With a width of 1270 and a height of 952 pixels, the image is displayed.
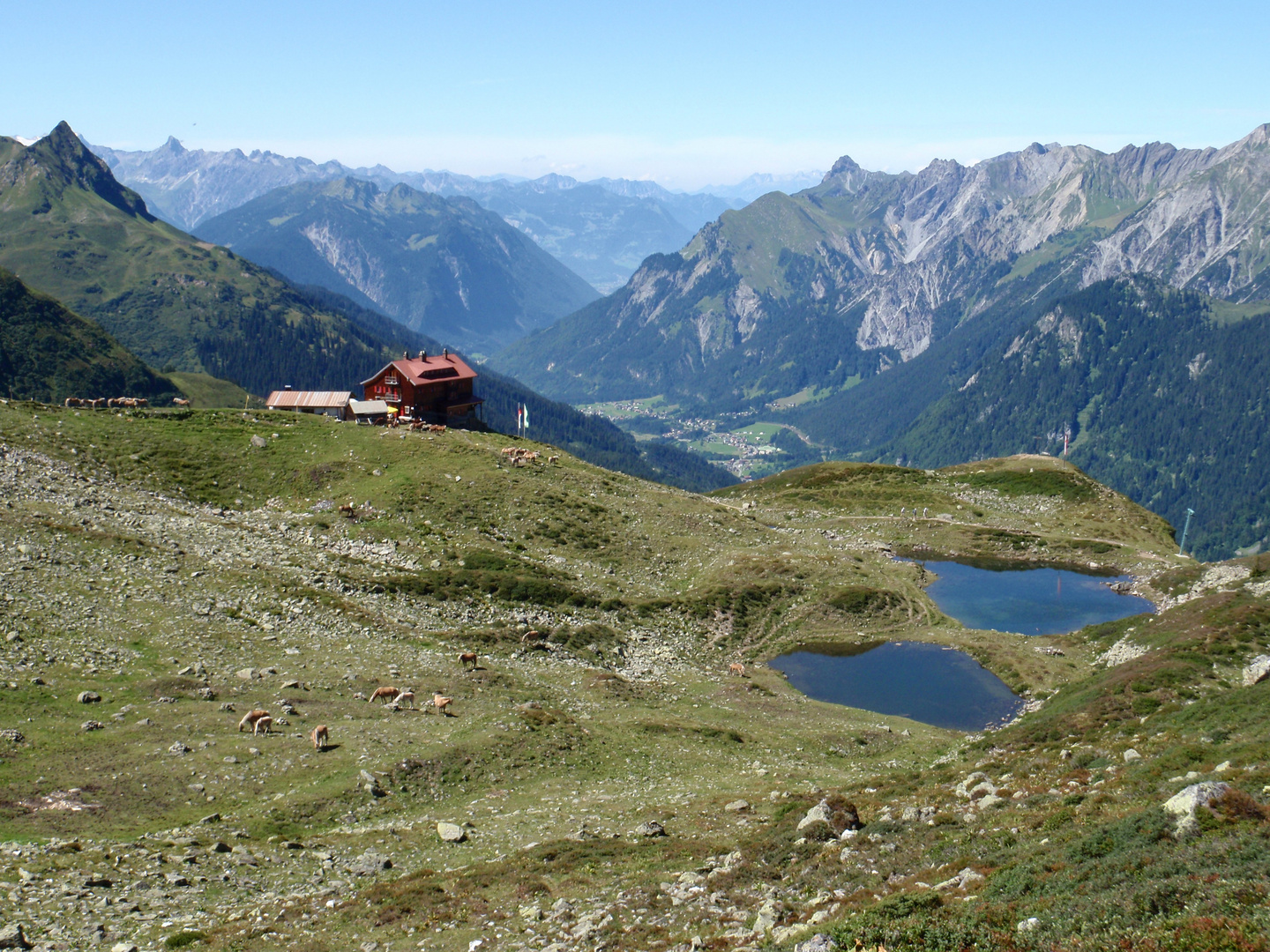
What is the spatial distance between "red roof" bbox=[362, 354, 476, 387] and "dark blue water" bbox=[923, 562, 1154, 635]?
67.7 meters

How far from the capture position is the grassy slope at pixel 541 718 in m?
24.0

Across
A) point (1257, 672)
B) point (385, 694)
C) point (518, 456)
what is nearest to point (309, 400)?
point (518, 456)

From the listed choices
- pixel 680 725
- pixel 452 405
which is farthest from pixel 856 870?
pixel 452 405

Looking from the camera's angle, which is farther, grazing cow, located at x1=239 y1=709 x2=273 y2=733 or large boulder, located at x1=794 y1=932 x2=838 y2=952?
grazing cow, located at x1=239 y1=709 x2=273 y2=733

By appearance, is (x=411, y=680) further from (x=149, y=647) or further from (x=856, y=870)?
(x=856, y=870)

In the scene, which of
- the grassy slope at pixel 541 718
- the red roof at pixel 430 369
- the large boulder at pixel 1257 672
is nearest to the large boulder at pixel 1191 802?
the grassy slope at pixel 541 718

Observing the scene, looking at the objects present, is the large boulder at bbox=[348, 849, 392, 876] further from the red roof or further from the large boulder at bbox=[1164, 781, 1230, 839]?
the red roof

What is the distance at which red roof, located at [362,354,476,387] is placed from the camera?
11600 cm

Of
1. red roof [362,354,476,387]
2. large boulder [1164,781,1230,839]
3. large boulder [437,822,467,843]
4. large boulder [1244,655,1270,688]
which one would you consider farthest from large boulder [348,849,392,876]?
red roof [362,354,476,387]

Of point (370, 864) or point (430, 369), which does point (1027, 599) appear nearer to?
point (430, 369)

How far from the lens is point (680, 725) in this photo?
160 ft

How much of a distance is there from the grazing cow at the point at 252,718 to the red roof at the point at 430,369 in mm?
79151

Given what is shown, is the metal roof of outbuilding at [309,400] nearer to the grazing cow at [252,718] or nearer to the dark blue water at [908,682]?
the dark blue water at [908,682]

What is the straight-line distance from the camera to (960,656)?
239ft
